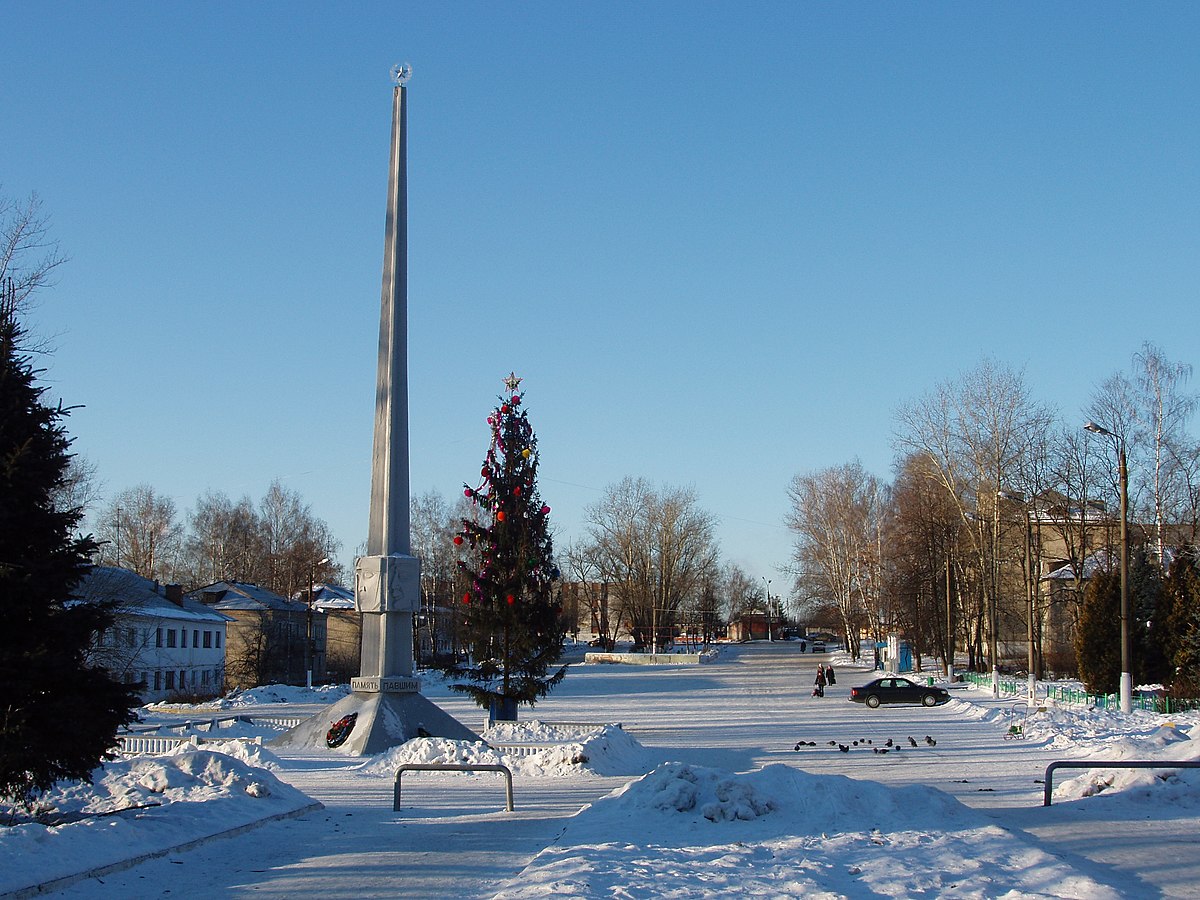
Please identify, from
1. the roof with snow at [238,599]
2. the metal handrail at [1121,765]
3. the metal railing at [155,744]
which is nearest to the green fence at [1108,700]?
the metal handrail at [1121,765]

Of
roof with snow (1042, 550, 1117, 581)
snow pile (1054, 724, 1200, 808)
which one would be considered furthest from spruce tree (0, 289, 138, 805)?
roof with snow (1042, 550, 1117, 581)

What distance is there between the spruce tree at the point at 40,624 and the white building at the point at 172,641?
38.1 metres

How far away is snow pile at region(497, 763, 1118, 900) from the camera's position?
8.88 m

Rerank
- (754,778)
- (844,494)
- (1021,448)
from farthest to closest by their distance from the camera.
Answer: (844,494)
(1021,448)
(754,778)

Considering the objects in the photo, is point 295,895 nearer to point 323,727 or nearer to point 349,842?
point 349,842

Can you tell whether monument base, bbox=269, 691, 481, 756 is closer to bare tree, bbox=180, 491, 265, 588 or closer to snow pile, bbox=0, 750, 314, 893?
snow pile, bbox=0, 750, 314, 893

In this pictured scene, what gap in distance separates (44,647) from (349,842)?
3690 mm

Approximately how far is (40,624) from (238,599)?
62.9 m

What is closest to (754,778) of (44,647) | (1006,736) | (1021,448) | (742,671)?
(44,647)

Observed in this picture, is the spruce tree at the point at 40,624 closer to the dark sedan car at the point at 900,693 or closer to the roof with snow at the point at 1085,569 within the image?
the dark sedan car at the point at 900,693

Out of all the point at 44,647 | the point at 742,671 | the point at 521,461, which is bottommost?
the point at 742,671

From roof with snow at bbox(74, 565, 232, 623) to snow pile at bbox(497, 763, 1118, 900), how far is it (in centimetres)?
3130

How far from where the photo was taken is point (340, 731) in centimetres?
2244

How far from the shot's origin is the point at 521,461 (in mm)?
26094
